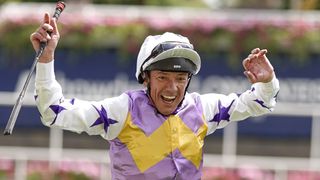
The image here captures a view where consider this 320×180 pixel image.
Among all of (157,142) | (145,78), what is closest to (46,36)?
(145,78)

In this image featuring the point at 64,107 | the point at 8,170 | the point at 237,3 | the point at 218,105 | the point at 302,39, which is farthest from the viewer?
the point at 237,3

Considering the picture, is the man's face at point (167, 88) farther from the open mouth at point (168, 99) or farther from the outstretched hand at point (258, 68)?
the outstretched hand at point (258, 68)

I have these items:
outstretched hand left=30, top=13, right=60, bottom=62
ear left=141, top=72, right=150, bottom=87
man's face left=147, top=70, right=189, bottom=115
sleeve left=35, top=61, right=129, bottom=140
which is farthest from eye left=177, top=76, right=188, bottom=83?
outstretched hand left=30, top=13, right=60, bottom=62

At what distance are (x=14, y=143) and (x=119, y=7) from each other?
1.85 meters

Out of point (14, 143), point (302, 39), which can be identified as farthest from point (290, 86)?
point (14, 143)

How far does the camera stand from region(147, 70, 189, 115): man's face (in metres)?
4.92

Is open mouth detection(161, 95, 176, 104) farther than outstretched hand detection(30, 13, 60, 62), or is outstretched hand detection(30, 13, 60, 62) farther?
open mouth detection(161, 95, 176, 104)

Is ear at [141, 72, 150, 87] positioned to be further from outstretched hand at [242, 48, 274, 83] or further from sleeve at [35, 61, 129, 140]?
outstretched hand at [242, 48, 274, 83]

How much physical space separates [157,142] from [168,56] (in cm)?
38

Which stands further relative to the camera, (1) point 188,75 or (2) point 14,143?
(2) point 14,143

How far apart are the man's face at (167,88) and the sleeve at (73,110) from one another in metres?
0.14

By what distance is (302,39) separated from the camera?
11.4 m

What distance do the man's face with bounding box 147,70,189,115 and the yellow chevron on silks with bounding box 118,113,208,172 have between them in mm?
73

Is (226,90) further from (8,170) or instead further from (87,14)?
(8,170)
